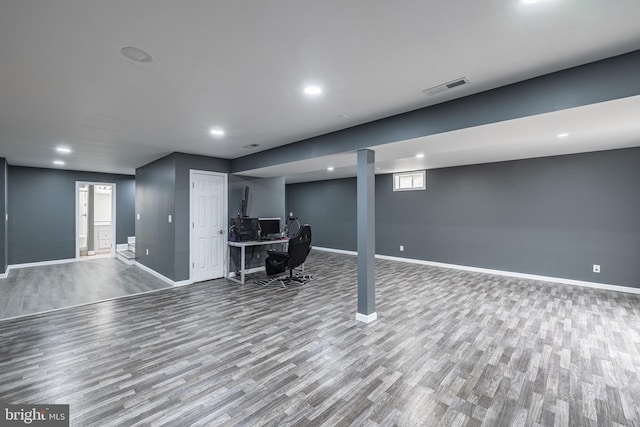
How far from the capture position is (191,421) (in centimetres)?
182

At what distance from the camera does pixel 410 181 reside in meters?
7.34

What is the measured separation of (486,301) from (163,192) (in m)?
6.18

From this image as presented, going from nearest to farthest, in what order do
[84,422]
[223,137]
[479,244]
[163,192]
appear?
[84,422]
[223,137]
[163,192]
[479,244]

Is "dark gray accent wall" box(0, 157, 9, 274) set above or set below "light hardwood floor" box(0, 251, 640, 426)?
above

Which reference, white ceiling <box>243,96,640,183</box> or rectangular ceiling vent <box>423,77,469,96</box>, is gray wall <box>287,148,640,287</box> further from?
rectangular ceiling vent <box>423,77,469,96</box>

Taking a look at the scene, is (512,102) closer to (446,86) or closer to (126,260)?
(446,86)

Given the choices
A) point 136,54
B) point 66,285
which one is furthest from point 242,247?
point 136,54

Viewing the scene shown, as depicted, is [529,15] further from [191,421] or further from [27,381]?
[27,381]

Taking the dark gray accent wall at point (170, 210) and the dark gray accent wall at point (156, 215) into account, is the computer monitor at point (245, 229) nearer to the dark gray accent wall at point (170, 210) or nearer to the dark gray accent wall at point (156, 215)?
the dark gray accent wall at point (170, 210)

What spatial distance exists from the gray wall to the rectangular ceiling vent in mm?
4341

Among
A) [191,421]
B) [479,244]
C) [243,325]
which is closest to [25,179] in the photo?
[243,325]

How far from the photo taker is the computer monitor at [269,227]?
19.6 feet

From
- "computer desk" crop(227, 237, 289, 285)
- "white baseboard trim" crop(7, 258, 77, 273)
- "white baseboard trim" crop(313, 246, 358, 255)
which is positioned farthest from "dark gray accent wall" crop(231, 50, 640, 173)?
"white baseboard trim" crop(7, 258, 77, 273)

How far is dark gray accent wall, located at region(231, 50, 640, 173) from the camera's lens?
192 centimetres
